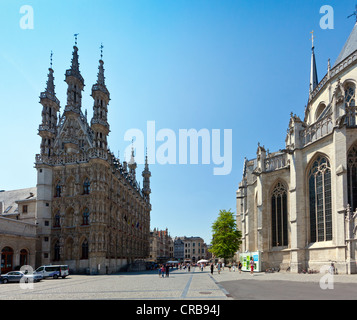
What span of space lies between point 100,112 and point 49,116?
823cm

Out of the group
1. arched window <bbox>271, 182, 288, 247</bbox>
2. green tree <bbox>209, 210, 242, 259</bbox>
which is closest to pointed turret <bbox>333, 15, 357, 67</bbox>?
arched window <bbox>271, 182, 288, 247</bbox>

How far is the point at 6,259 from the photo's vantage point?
1505 inches

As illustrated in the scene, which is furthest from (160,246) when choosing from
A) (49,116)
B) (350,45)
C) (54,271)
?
(350,45)

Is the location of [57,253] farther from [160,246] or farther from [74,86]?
[160,246]

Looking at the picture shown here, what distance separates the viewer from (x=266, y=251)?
39.6 meters

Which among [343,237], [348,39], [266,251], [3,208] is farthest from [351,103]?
[3,208]

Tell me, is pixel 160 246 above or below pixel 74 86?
below

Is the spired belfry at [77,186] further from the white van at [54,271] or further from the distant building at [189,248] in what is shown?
the distant building at [189,248]

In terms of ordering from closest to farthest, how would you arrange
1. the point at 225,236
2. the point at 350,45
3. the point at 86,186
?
the point at 350,45 → the point at 86,186 → the point at 225,236

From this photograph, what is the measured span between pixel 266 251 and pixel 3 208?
3861cm

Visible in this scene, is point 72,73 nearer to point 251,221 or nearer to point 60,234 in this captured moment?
point 60,234

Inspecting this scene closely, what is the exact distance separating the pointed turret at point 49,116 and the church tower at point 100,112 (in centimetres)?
697
